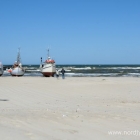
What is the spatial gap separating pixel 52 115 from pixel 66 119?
689 millimetres

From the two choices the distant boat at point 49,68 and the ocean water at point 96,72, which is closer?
the distant boat at point 49,68

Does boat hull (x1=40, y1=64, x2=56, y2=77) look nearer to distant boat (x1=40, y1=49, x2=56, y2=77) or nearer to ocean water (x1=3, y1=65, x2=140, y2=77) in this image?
distant boat (x1=40, y1=49, x2=56, y2=77)

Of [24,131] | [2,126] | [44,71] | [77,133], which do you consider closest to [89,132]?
[77,133]

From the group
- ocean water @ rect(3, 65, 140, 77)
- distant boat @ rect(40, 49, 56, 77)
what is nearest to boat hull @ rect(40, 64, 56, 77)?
distant boat @ rect(40, 49, 56, 77)

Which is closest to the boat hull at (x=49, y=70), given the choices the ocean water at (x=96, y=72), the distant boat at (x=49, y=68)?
the distant boat at (x=49, y=68)

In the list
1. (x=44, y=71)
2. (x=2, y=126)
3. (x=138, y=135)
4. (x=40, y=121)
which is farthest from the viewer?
(x=44, y=71)

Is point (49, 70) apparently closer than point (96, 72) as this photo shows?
Yes

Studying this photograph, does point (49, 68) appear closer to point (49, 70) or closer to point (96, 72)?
point (49, 70)

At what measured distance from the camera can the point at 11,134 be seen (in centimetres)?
552

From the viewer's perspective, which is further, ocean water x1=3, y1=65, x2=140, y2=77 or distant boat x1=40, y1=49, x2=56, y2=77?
ocean water x1=3, y1=65, x2=140, y2=77

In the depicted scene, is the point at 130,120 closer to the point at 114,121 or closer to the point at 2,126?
the point at 114,121

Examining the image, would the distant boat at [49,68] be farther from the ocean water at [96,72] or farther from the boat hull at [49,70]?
the ocean water at [96,72]

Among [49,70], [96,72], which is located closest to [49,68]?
[49,70]

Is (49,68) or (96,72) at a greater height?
(49,68)
